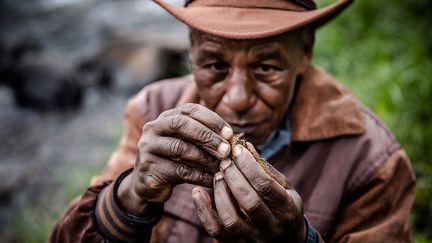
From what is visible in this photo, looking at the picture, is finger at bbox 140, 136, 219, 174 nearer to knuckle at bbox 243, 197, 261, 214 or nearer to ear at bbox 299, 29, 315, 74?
knuckle at bbox 243, 197, 261, 214

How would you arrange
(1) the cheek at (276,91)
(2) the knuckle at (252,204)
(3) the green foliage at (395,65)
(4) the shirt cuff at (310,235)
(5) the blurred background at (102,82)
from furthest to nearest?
(5) the blurred background at (102,82) < (3) the green foliage at (395,65) < (1) the cheek at (276,91) < (4) the shirt cuff at (310,235) < (2) the knuckle at (252,204)

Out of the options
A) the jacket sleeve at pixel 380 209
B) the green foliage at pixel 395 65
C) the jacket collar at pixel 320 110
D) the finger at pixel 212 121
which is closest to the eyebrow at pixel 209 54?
the jacket collar at pixel 320 110

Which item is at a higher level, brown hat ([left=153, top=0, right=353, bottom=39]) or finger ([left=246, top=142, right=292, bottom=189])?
brown hat ([left=153, top=0, right=353, bottom=39])

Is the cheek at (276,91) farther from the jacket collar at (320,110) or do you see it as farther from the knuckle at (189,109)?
the knuckle at (189,109)

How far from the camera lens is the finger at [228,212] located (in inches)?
63.1

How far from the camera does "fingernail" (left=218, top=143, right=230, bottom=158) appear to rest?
5.30 feet

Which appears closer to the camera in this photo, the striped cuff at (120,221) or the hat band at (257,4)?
the striped cuff at (120,221)

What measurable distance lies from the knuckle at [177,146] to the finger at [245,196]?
0.51ft

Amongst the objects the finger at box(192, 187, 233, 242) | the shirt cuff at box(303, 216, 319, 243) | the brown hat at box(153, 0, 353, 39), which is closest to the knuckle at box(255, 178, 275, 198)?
the finger at box(192, 187, 233, 242)

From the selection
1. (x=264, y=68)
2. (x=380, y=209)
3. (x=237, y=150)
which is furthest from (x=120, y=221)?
(x=380, y=209)

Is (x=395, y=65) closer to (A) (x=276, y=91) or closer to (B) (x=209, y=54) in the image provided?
(A) (x=276, y=91)

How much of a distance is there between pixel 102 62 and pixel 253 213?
6.71 m

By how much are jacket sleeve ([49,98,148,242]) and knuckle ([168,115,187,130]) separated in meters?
0.51

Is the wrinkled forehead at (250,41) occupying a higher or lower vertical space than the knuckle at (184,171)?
higher
